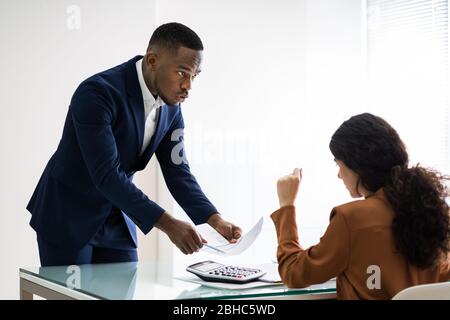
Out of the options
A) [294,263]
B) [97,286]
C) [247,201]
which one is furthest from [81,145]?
[247,201]

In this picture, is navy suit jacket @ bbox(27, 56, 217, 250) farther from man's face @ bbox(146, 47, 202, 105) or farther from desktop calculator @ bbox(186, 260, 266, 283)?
desktop calculator @ bbox(186, 260, 266, 283)

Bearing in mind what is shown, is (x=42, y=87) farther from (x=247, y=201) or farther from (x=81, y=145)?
(x=81, y=145)

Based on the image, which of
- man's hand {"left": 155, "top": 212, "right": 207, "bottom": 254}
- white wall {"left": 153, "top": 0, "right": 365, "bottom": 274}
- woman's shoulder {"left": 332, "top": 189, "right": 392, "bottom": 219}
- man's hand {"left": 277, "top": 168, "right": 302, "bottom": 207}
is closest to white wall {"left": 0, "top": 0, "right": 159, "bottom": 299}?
white wall {"left": 153, "top": 0, "right": 365, "bottom": 274}

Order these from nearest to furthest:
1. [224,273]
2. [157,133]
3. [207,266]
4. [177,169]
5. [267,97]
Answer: [224,273] < [207,266] < [157,133] < [177,169] < [267,97]

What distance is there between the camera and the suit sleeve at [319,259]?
164 cm

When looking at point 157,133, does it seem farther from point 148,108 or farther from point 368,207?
point 368,207

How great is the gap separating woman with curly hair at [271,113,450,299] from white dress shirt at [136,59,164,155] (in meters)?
0.77

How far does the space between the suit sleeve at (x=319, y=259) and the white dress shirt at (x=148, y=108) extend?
82cm

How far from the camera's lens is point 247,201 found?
478 centimetres

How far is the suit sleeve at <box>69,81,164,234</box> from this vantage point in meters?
2.08

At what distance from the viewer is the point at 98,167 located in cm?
210

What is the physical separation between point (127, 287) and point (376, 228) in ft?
2.09

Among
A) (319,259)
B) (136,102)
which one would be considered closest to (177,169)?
(136,102)

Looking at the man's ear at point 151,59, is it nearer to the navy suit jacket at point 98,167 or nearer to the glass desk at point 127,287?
the navy suit jacket at point 98,167
